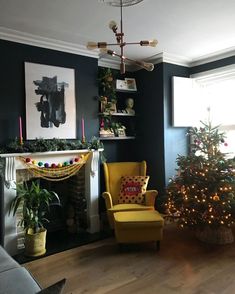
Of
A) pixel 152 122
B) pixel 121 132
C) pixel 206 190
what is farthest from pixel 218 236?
pixel 121 132

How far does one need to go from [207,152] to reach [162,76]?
56.4 inches

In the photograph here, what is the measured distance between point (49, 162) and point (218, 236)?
7.50 ft

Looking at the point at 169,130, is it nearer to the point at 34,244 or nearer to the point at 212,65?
the point at 212,65

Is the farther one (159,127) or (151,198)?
(159,127)

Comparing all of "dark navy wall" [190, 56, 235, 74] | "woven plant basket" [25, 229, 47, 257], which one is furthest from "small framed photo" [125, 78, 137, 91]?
"woven plant basket" [25, 229, 47, 257]

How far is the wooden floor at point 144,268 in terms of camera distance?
2.39 meters

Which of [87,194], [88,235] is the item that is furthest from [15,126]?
[88,235]

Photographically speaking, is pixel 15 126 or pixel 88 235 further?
pixel 88 235

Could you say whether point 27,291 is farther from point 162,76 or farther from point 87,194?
point 162,76

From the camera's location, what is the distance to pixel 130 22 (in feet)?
9.33

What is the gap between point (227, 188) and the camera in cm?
309

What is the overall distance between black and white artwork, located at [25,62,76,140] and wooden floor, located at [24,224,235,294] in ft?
4.92

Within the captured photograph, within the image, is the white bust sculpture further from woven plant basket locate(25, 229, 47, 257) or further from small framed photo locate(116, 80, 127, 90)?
woven plant basket locate(25, 229, 47, 257)

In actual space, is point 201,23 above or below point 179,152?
above
